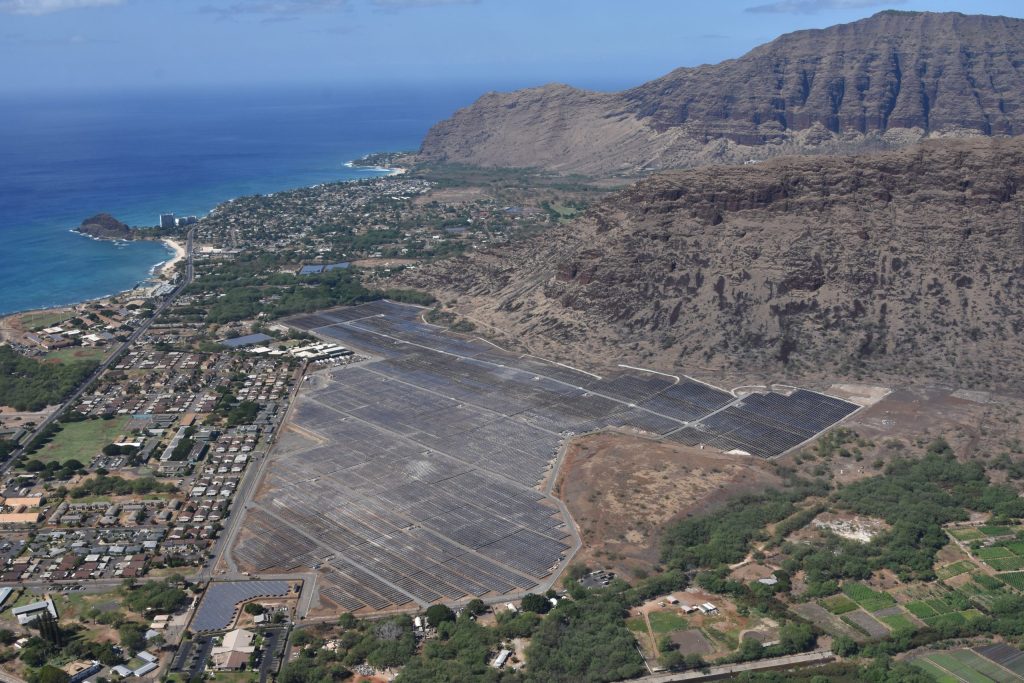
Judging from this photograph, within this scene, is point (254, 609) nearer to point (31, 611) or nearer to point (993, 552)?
point (31, 611)

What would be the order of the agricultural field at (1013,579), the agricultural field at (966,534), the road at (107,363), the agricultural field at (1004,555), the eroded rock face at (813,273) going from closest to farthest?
1. the agricultural field at (1013,579)
2. the agricultural field at (1004,555)
3. the agricultural field at (966,534)
4. the road at (107,363)
5. the eroded rock face at (813,273)

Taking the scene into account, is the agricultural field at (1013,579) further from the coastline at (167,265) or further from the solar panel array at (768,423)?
the coastline at (167,265)

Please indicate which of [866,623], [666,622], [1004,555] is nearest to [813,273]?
[1004,555]

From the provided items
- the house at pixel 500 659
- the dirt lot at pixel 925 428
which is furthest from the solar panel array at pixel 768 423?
the house at pixel 500 659

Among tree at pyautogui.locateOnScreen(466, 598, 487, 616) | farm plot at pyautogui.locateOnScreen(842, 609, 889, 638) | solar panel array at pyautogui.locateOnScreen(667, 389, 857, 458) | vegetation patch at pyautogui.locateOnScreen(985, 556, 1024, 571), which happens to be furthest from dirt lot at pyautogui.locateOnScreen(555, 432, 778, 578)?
vegetation patch at pyautogui.locateOnScreen(985, 556, 1024, 571)

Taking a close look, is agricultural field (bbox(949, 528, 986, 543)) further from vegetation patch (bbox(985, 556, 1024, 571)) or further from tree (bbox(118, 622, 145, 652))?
tree (bbox(118, 622, 145, 652))

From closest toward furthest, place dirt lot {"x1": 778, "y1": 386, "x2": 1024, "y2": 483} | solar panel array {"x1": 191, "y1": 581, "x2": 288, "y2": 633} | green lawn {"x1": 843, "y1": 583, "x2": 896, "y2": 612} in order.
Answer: green lawn {"x1": 843, "y1": 583, "x2": 896, "y2": 612} → solar panel array {"x1": 191, "y1": 581, "x2": 288, "y2": 633} → dirt lot {"x1": 778, "y1": 386, "x2": 1024, "y2": 483}
